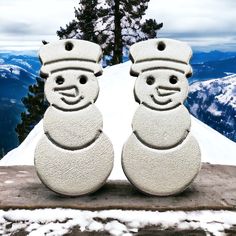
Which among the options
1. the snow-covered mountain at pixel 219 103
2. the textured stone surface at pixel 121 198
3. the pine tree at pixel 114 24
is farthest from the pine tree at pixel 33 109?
the snow-covered mountain at pixel 219 103

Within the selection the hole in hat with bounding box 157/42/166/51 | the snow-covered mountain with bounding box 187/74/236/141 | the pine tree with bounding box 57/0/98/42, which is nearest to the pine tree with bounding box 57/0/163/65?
the pine tree with bounding box 57/0/98/42

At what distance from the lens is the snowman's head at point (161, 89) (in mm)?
4422

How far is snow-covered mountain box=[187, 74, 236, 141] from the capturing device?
8281 centimetres

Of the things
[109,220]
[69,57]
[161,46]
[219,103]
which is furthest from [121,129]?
[219,103]

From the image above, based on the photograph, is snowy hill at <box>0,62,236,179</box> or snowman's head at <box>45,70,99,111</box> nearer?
snowman's head at <box>45,70,99,111</box>

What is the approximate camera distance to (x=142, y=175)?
434cm

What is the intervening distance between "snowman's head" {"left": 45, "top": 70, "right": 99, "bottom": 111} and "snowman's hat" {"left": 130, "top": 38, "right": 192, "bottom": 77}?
16.6 inches

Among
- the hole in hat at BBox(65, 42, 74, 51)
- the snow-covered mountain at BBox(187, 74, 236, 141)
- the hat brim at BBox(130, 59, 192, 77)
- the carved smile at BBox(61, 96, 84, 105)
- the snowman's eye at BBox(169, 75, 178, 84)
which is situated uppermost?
the hole in hat at BBox(65, 42, 74, 51)

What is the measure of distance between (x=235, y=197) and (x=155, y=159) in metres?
0.81

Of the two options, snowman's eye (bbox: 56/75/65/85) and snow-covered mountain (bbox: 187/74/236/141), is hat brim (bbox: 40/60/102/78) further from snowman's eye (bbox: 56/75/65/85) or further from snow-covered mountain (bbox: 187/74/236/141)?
snow-covered mountain (bbox: 187/74/236/141)

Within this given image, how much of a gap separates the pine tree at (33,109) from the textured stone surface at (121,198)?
12734 mm

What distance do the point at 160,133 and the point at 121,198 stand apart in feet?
2.20

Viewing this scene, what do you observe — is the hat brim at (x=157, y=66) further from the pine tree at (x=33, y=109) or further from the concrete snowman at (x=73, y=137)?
the pine tree at (x=33, y=109)

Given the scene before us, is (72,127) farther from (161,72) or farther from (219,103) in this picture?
Result: (219,103)
